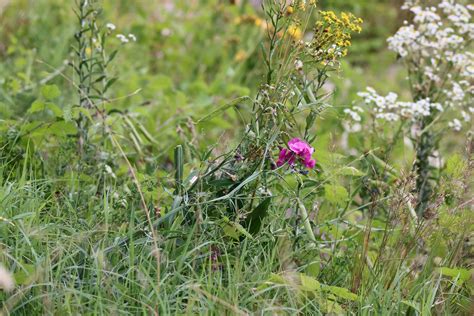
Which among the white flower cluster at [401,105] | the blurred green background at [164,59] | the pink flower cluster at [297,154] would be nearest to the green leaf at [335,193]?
the pink flower cluster at [297,154]

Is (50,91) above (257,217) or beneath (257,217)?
above

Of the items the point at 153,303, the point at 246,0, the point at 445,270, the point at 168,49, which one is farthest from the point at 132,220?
the point at 246,0

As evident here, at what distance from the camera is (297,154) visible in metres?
2.74

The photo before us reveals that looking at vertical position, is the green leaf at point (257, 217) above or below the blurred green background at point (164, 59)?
below

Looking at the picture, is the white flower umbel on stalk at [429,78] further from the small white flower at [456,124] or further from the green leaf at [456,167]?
the green leaf at [456,167]

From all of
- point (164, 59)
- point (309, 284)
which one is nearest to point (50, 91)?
point (309, 284)

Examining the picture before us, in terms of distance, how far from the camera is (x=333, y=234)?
120 inches

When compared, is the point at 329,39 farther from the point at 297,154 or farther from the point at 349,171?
the point at 349,171

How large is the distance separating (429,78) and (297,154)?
4.72ft

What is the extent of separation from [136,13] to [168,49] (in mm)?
680

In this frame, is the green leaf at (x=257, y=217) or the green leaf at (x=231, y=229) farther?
the green leaf at (x=257, y=217)

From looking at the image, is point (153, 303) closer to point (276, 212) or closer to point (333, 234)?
point (276, 212)

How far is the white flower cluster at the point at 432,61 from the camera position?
363cm

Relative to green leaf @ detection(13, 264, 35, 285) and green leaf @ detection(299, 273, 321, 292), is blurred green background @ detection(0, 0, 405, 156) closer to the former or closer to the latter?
green leaf @ detection(13, 264, 35, 285)
